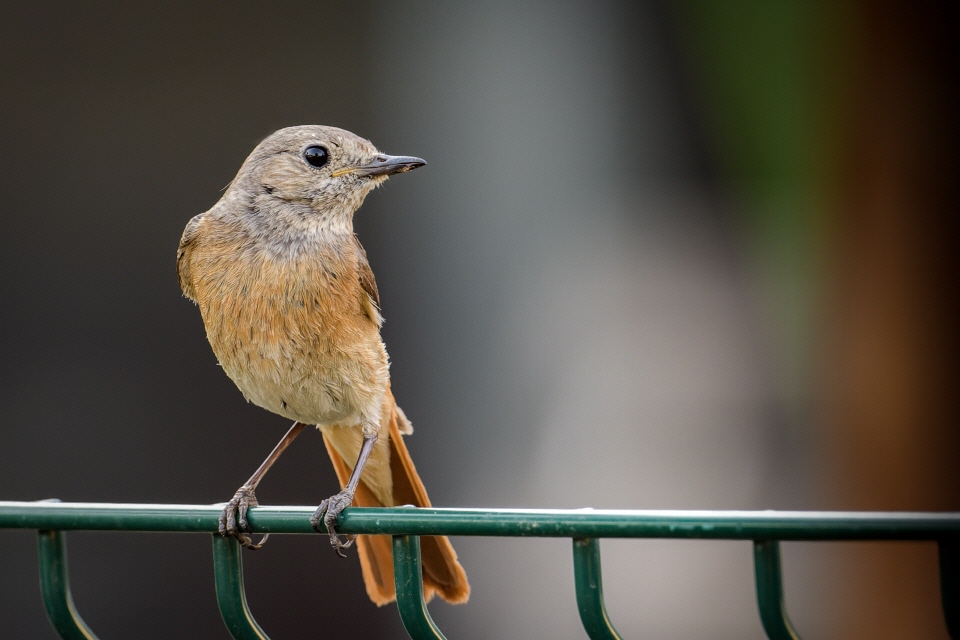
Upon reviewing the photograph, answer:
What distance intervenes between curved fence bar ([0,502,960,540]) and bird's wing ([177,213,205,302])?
29.7 inches

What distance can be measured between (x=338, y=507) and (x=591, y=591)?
1.95 ft

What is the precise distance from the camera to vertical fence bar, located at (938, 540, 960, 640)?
3.94ft

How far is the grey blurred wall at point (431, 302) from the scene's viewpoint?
4.04 meters

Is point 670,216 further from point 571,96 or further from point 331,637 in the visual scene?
point 331,637

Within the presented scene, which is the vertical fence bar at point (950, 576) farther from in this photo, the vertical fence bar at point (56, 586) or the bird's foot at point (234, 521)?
the vertical fence bar at point (56, 586)

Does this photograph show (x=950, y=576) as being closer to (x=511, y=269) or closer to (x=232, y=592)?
(x=232, y=592)

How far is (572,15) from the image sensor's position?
14.8 feet

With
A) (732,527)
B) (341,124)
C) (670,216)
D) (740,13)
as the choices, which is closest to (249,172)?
(732,527)

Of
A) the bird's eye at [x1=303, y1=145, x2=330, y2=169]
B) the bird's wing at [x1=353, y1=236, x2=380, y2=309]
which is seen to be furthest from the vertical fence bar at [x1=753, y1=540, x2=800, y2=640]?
the bird's eye at [x1=303, y1=145, x2=330, y2=169]

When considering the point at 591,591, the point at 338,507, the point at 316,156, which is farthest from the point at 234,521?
the point at 316,156

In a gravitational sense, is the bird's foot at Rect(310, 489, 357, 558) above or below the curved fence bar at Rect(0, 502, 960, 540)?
below

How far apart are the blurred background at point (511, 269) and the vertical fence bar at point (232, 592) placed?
2411mm

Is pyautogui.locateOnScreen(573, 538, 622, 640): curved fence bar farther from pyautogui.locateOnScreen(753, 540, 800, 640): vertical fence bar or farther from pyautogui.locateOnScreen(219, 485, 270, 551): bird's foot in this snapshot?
pyautogui.locateOnScreen(219, 485, 270, 551): bird's foot

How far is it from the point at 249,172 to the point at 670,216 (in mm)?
2426
